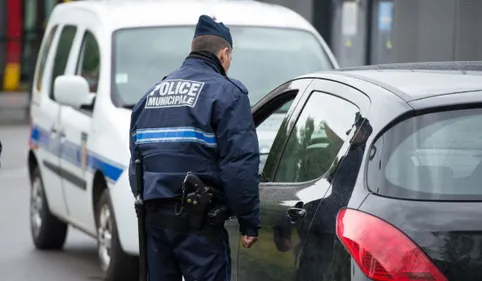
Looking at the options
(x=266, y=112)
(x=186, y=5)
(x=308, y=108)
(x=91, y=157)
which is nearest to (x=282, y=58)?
(x=186, y=5)

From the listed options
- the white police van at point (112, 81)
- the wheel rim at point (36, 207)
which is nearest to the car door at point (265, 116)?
the white police van at point (112, 81)

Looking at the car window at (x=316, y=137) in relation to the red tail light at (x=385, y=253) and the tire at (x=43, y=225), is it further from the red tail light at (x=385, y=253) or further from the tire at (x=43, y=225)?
the tire at (x=43, y=225)

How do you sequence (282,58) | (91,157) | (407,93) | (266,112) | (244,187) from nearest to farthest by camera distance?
1. (407,93)
2. (244,187)
3. (266,112)
4. (91,157)
5. (282,58)

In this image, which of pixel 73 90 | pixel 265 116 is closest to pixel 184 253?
→ pixel 265 116

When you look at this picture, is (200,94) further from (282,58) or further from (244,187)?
(282,58)

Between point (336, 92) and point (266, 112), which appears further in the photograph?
point (266, 112)

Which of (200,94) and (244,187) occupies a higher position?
(200,94)

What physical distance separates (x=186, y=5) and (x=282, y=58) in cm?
97

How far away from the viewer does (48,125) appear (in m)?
10.1

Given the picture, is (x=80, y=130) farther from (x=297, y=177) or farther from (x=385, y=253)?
(x=385, y=253)

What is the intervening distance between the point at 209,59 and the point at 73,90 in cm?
376

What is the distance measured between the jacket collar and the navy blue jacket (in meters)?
0.05

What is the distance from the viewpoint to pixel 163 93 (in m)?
5.35

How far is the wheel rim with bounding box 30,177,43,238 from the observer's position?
34.3ft
